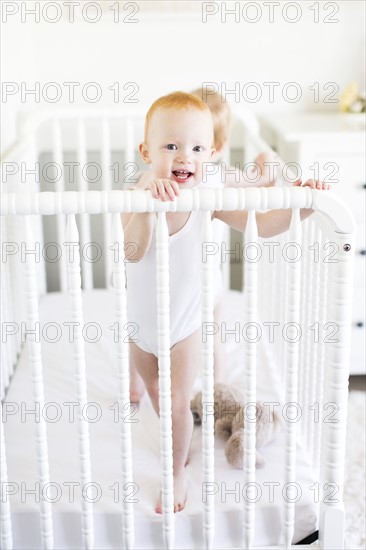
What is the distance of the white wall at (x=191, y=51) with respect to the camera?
2.62 meters

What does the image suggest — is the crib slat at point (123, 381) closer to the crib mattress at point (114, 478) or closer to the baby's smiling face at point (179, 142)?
the crib mattress at point (114, 478)

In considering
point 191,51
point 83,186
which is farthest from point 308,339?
point 191,51

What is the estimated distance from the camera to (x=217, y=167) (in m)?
1.66

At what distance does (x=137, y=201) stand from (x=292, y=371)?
0.38 meters

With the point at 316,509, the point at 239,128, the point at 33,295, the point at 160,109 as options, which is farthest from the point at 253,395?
the point at 239,128

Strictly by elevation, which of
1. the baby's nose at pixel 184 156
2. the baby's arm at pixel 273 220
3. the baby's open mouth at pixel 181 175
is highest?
the baby's nose at pixel 184 156

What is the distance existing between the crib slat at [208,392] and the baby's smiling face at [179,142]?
19 centimetres

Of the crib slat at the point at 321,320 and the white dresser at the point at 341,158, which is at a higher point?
the white dresser at the point at 341,158

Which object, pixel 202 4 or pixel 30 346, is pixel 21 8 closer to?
pixel 202 4

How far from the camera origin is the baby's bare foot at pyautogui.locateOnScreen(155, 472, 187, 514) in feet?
4.67

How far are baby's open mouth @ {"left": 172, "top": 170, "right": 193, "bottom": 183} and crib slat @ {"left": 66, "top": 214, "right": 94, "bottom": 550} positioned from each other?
0.80ft

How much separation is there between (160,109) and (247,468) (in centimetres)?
63

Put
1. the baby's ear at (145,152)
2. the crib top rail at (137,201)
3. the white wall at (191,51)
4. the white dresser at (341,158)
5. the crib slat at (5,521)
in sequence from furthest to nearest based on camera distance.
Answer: the white wall at (191,51) → the white dresser at (341,158) → the baby's ear at (145,152) → the crib slat at (5,521) → the crib top rail at (137,201)

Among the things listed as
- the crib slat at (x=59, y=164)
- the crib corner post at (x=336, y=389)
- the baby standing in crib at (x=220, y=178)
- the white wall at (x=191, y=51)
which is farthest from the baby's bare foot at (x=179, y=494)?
the white wall at (x=191, y=51)
